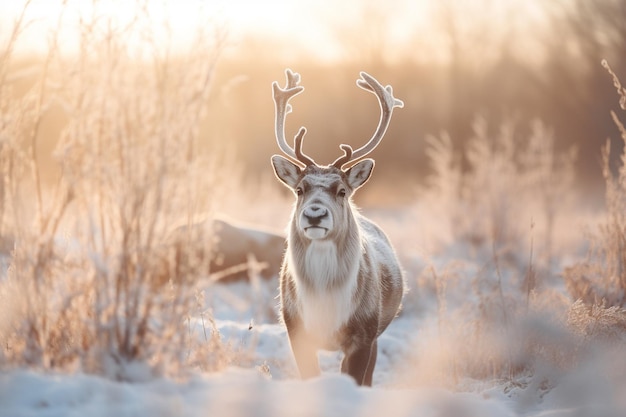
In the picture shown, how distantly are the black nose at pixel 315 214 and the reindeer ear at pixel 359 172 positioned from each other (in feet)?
2.24

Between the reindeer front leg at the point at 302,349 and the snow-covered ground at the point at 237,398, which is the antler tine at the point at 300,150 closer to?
the reindeer front leg at the point at 302,349

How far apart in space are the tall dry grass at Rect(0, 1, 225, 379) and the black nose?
1122mm

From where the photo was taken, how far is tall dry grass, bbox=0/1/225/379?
11.8ft

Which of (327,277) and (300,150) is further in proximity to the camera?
(300,150)

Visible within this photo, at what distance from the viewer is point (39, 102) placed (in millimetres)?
3885

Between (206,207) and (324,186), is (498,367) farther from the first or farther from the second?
(206,207)

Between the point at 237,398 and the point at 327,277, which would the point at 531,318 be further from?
the point at 237,398

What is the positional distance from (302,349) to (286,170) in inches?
49.0

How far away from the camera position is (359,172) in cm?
554

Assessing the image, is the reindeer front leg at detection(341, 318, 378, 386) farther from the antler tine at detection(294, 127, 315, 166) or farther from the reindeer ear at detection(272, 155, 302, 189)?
the antler tine at detection(294, 127, 315, 166)

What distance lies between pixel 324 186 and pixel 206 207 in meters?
1.47

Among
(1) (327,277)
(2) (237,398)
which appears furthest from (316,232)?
(2) (237,398)

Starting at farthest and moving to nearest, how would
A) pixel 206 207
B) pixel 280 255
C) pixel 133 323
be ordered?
pixel 280 255 < pixel 206 207 < pixel 133 323

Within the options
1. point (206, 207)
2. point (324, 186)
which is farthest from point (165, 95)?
point (324, 186)
